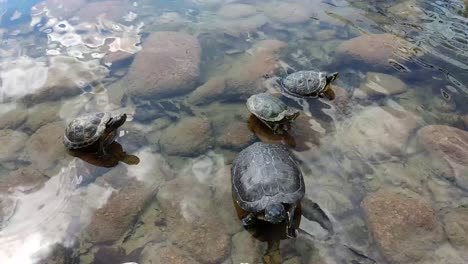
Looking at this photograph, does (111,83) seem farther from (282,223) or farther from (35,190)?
(282,223)

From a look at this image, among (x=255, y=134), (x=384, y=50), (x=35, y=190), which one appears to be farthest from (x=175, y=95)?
(x=384, y=50)

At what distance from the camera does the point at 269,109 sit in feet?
19.9

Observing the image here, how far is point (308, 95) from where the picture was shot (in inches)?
276

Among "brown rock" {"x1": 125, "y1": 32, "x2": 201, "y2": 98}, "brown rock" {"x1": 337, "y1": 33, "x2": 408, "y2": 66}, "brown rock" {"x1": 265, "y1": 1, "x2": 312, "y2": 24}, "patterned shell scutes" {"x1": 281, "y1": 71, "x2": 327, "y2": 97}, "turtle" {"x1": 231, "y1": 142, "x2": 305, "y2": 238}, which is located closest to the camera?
"turtle" {"x1": 231, "y1": 142, "x2": 305, "y2": 238}

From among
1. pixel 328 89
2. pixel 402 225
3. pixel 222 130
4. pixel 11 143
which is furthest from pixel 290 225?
pixel 11 143

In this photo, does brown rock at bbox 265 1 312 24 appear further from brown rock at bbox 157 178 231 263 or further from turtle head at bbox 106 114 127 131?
brown rock at bbox 157 178 231 263

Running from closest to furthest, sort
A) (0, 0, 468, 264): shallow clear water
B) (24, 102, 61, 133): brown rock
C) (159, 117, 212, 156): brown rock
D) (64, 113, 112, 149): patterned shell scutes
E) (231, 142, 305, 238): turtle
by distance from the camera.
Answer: (231, 142, 305, 238): turtle, (0, 0, 468, 264): shallow clear water, (64, 113, 112, 149): patterned shell scutes, (159, 117, 212, 156): brown rock, (24, 102, 61, 133): brown rock

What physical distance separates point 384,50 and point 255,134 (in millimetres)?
4180

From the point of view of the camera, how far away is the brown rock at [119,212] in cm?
482

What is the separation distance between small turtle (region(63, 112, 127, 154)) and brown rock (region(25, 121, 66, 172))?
304mm

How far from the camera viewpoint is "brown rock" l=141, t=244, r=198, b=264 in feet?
14.6

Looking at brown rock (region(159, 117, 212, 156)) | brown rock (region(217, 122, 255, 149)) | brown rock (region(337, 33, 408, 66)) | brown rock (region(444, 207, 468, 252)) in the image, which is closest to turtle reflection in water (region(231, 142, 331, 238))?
brown rock (region(217, 122, 255, 149))

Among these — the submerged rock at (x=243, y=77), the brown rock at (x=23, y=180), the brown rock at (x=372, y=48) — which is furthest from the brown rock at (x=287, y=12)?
the brown rock at (x=23, y=180)

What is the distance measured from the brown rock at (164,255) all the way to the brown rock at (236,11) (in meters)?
7.40
